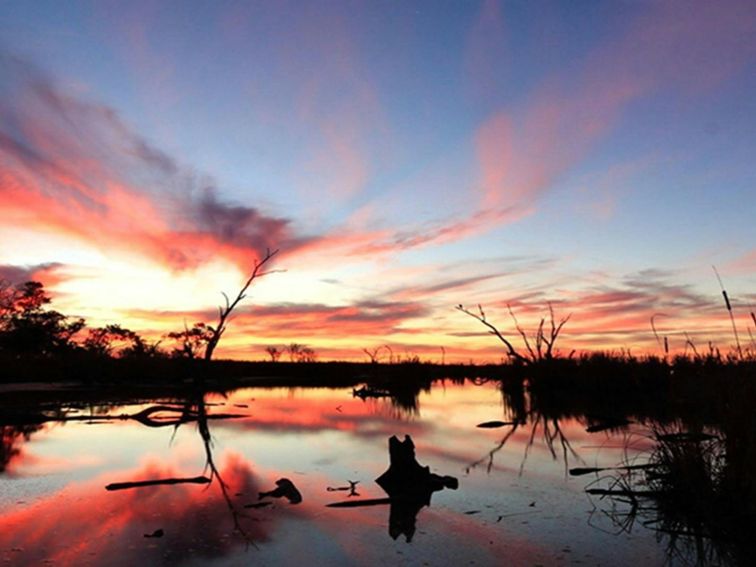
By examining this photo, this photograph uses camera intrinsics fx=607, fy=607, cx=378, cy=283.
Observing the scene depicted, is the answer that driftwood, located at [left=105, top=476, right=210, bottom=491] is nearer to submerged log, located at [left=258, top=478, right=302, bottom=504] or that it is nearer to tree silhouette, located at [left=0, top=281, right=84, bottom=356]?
submerged log, located at [left=258, top=478, right=302, bottom=504]

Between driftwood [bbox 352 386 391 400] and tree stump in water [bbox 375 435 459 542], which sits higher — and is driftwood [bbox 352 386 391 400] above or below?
above

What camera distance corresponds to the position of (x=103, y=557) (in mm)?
4793

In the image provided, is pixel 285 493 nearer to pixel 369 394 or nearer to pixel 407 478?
pixel 407 478

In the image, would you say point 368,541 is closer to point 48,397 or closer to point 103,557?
point 103,557

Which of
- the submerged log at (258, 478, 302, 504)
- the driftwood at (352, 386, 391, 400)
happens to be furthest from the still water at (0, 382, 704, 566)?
the driftwood at (352, 386, 391, 400)

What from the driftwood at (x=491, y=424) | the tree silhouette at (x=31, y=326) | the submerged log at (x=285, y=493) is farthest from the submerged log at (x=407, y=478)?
the tree silhouette at (x=31, y=326)

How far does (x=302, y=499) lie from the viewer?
22.8ft

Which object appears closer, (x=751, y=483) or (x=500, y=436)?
(x=751, y=483)

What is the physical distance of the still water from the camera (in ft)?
16.5

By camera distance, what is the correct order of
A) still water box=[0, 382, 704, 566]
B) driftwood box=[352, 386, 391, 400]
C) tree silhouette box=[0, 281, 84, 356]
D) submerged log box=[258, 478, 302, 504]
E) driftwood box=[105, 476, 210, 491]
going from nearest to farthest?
still water box=[0, 382, 704, 566] < submerged log box=[258, 478, 302, 504] < driftwood box=[105, 476, 210, 491] < driftwood box=[352, 386, 391, 400] < tree silhouette box=[0, 281, 84, 356]

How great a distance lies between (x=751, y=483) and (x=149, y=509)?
228 inches

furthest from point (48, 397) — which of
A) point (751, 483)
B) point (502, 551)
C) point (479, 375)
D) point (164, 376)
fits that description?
point (479, 375)

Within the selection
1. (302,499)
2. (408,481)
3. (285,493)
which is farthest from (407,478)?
(285,493)

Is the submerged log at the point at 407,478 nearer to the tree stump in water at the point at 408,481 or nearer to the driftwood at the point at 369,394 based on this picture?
the tree stump in water at the point at 408,481
